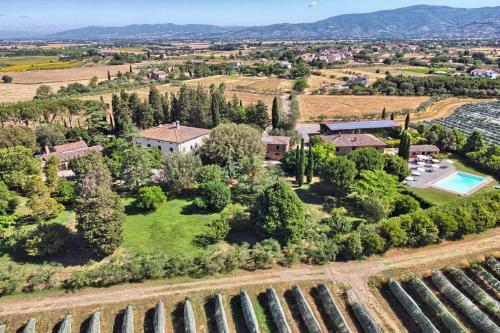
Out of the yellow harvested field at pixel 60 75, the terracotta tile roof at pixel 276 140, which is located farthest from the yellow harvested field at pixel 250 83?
the terracotta tile roof at pixel 276 140

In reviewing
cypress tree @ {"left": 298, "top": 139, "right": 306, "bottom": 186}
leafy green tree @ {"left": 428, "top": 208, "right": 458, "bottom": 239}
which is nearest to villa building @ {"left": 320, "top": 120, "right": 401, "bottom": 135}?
cypress tree @ {"left": 298, "top": 139, "right": 306, "bottom": 186}

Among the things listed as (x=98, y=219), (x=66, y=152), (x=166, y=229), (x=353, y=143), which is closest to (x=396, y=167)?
(x=353, y=143)

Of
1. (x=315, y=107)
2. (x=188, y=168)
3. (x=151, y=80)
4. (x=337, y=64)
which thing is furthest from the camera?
(x=337, y=64)

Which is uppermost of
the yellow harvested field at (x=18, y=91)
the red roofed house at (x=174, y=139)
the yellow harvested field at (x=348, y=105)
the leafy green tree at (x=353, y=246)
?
the yellow harvested field at (x=18, y=91)

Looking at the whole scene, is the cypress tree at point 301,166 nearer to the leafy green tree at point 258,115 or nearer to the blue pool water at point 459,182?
the blue pool water at point 459,182

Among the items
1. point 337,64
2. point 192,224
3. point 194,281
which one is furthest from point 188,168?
point 337,64

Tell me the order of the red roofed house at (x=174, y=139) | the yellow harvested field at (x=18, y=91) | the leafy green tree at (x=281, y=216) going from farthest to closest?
1. the yellow harvested field at (x=18, y=91)
2. the red roofed house at (x=174, y=139)
3. the leafy green tree at (x=281, y=216)

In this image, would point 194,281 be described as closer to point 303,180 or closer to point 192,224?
point 192,224
